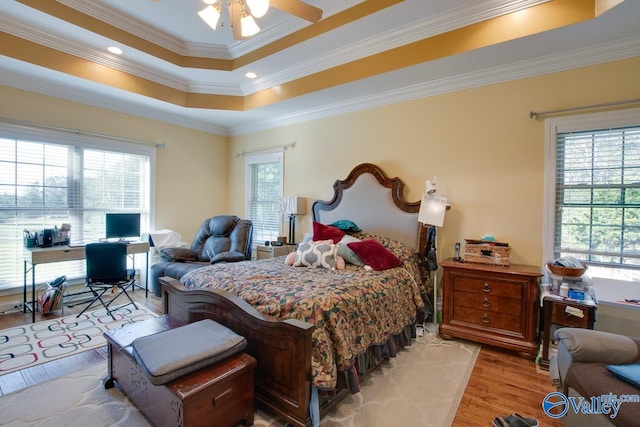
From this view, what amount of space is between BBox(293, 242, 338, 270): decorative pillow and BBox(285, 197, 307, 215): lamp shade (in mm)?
1468

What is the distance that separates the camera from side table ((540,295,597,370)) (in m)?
2.29

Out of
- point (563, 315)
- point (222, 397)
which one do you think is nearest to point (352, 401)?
point (222, 397)

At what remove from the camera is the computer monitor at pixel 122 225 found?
13.6ft

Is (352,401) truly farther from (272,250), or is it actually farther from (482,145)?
(482,145)

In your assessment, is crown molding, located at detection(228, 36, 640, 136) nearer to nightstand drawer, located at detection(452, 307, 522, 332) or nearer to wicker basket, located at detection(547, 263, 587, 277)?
wicker basket, located at detection(547, 263, 587, 277)

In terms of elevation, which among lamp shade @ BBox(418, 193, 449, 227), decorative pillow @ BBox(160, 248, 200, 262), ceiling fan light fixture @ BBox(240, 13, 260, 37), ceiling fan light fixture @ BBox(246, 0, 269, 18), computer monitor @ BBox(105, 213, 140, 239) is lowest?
decorative pillow @ BBox(160, 248, 200, 262)

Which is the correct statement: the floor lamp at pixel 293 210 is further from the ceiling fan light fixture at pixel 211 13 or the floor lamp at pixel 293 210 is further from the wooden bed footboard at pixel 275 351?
the ceiling fan light fixture at pixel 211 13

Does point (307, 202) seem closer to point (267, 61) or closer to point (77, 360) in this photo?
point (267, 61)

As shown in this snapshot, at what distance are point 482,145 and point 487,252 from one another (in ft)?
3.77

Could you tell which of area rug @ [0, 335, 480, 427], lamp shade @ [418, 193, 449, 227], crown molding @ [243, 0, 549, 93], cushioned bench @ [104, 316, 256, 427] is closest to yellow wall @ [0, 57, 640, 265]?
lamp shade @ [418, 193, 449, 227]

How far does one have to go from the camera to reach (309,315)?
72.5 inches

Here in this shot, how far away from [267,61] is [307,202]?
200 centimetres

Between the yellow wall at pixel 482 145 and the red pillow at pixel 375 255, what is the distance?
0.87 metres

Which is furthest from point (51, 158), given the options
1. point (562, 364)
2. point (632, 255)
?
point (632, 255)
